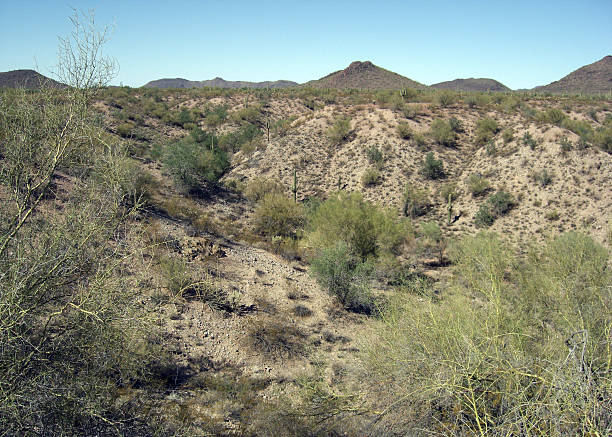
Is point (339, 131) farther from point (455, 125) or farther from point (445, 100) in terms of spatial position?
point (445, 100)

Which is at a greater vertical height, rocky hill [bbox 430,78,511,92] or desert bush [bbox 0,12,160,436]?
rocky hill [bbox 430,78,511,92]

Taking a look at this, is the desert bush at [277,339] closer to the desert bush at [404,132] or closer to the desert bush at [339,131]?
the desert bush at [339,131]

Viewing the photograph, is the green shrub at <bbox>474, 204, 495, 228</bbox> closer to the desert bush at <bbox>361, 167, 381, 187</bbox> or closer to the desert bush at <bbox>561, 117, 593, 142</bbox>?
the desert bush at <bbox>361, 167, 381, 187</bbox>

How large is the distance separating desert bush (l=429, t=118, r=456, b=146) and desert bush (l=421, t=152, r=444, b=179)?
3812 millimetres

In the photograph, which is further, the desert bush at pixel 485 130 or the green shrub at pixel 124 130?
the desert bush at pixel 485 130

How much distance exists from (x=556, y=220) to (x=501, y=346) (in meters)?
18.7

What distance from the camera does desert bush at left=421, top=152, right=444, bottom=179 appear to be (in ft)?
88.5

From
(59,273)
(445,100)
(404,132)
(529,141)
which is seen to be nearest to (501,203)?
(529,141)

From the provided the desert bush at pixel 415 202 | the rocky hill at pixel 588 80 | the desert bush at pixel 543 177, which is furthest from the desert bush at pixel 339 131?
the rocky hill at pixel 588 80

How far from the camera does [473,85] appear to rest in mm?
99188

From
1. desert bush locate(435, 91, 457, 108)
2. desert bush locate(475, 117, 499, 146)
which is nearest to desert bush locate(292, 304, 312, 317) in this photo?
desert bush locate(475, 117, 499, 146)

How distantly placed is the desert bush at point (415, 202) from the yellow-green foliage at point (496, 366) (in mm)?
13304

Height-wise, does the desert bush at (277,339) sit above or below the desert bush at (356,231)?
below

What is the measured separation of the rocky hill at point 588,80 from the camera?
68.7m
